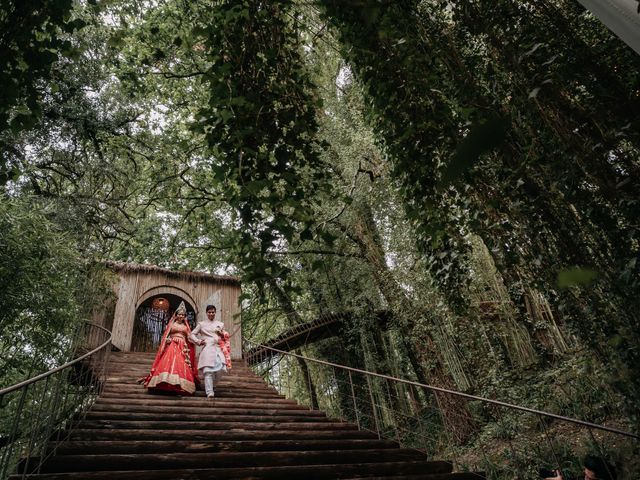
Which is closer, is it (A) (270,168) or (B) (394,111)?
(A) (270,168)

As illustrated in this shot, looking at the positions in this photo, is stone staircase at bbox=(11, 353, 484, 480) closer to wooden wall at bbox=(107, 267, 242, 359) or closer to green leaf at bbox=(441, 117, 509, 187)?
green leaf at bbox=(441, 117, 509, 187)

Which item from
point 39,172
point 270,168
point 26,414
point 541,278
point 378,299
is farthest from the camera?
point 378,299

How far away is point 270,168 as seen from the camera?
2.44 meters

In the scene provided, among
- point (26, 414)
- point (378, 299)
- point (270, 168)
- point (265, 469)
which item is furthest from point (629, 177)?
point (26, 414)

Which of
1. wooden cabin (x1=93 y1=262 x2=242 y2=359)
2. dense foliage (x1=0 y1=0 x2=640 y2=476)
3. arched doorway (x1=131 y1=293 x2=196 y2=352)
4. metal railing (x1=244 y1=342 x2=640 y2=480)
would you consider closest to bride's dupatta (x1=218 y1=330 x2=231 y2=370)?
metal railing (x1=244 y1=342 x2=640 y2=480)

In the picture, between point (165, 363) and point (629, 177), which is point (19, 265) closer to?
point (165, 363)

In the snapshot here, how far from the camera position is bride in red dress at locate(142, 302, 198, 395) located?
→ 5.42 m

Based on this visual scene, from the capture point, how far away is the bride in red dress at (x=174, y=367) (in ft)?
17.8

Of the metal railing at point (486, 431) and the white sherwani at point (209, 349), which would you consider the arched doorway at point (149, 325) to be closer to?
the metal railing at point (486, 431)

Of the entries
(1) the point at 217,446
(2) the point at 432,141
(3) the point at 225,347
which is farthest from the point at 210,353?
(2) the point at 432,141

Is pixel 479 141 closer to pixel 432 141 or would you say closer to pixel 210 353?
pixel 432 141

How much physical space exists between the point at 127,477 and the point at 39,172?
243 inches

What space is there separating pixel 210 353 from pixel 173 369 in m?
0.53

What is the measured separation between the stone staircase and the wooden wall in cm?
379
